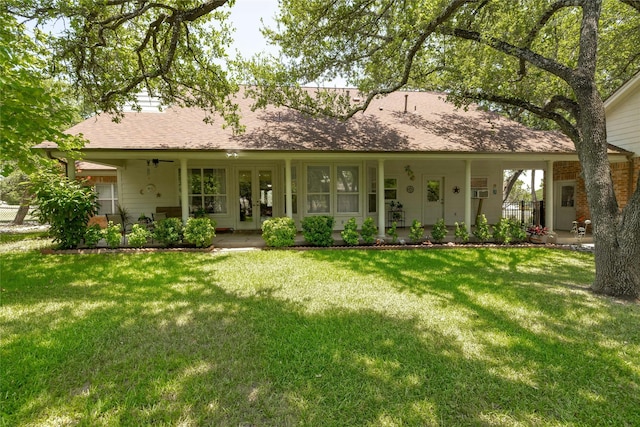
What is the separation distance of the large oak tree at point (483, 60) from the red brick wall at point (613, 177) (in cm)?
323

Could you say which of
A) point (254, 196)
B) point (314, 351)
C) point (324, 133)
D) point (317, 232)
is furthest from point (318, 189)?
point (314, 351)

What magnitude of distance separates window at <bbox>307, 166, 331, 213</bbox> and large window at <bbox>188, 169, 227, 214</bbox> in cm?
316

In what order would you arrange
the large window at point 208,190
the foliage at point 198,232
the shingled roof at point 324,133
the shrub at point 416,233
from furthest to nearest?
the large window at point 208,190
the shrub at point 416,233
the shingled roof at point 324,133
the foliage at point 198,232

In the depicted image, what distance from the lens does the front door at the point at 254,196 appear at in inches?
473

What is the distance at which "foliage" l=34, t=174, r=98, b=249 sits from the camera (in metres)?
8.01

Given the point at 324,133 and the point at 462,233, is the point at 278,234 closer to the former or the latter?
the point at 324,133

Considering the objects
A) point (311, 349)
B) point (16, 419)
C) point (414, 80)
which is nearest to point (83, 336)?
point (16, 419)

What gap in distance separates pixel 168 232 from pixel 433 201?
32.8 feet

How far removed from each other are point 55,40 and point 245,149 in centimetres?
457

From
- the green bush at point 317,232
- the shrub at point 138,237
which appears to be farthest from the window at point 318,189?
the shrub at point 138,237

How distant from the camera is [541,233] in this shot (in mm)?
10047

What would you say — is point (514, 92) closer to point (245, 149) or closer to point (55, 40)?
point (245, 149)

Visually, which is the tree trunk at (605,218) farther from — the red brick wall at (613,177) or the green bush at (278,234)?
the green bush at (278,234)

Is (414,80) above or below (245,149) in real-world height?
above
